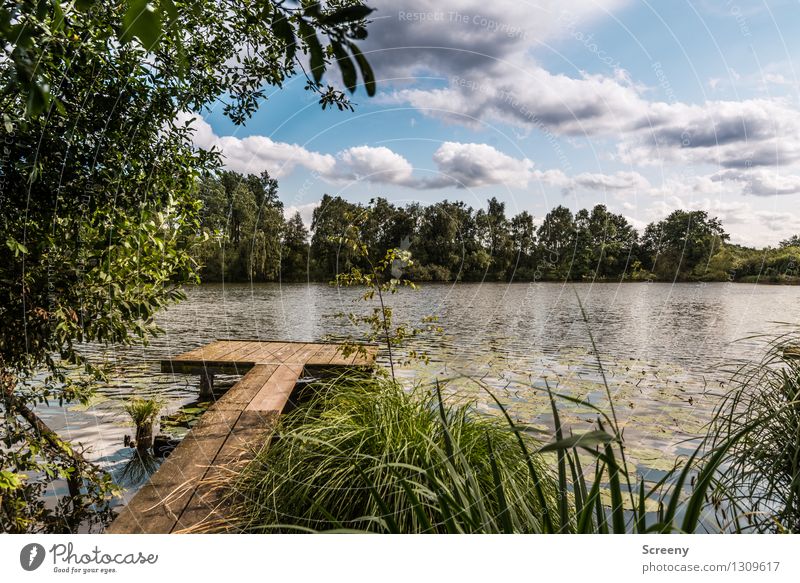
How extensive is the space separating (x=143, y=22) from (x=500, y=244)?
1138 mm

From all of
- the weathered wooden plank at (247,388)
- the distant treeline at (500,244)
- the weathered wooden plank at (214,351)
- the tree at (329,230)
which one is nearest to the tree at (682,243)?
the distant treeline at (500,244)

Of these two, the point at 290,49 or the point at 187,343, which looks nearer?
the point at 290,49

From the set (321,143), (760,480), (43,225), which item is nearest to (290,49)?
(321,143)

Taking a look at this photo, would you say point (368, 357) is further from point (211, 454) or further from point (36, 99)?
point (36, 99)

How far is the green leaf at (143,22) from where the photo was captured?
2.19ft

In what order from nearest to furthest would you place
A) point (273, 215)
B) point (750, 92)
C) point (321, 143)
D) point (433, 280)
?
point (750, 92) < point (321, 143) < point (273, 215) < point (433, 280)

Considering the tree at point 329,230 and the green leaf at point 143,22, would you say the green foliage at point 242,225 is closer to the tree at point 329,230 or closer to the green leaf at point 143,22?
the tree at point 329,230

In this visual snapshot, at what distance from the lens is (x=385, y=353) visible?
3.48m

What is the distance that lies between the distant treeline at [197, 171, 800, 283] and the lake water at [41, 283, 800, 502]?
0.09 m

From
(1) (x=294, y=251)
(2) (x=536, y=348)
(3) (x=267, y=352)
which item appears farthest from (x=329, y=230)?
(2) (x=536, y=348)

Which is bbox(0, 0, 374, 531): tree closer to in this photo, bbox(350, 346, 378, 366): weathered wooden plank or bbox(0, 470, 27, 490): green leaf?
bbox(0, 470, 27, 490): green leaf

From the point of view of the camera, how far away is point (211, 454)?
5.19 feet
